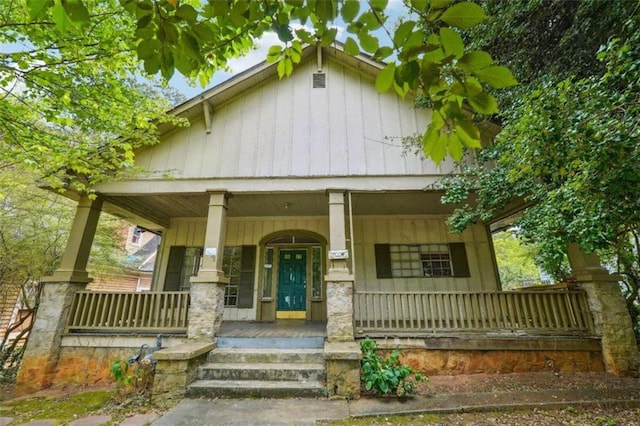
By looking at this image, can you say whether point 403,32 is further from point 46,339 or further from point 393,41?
point 46,339

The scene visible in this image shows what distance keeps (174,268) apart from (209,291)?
318 cm

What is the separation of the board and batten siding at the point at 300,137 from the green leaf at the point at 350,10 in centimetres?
472

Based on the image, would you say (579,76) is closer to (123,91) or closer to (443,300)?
(443,300)

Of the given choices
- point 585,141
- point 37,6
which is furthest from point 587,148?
point 37,6

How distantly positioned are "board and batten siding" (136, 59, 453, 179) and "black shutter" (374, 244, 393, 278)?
2.48m

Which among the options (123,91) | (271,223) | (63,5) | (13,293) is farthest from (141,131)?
(13,293)

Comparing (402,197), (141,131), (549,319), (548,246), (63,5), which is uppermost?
(141,131)

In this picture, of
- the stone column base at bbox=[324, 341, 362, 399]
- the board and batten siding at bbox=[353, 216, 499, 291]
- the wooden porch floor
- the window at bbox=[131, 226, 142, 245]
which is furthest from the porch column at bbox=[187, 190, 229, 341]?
the window at bbox=[131, 226, 142, 245]

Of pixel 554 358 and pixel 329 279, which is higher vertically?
pixel 329 279

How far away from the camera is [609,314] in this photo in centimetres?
479

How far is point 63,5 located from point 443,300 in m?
6.01

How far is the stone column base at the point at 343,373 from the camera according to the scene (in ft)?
12.9

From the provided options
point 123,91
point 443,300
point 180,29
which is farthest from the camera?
point 443,300

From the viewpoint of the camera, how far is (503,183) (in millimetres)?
4719
